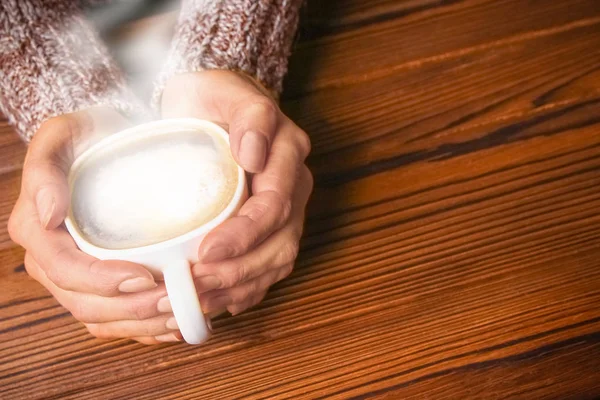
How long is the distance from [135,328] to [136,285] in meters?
0.09

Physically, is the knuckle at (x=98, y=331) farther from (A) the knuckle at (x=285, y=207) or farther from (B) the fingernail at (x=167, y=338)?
(A) the knuckle at (x=285, y=207)

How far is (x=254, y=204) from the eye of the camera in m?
0.47

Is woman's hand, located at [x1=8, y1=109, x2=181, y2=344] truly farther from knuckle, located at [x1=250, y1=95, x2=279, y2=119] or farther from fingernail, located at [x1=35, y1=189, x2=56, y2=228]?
knuckle, located at [x1=250, y1=95, x2=279, y2=119]

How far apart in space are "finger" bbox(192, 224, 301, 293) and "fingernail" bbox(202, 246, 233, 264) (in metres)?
0.01

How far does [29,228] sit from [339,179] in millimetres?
290

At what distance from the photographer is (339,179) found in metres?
0.64

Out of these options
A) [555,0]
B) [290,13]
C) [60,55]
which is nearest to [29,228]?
[60,55]

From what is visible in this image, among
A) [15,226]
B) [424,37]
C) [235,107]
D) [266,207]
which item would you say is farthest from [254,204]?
[424,37]

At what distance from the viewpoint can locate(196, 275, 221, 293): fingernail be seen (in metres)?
0.46

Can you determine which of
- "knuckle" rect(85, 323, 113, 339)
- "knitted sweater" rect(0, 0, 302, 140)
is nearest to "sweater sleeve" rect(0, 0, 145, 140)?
"knitted sweater" rect(0, 0, 302, 140)

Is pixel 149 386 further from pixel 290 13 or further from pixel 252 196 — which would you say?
pixel 290 13

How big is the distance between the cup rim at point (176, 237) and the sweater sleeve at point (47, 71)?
15cm

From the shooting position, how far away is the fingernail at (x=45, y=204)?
453 mm

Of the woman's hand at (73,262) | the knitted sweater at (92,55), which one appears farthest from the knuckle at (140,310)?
the knitted sweater at (92,55)
